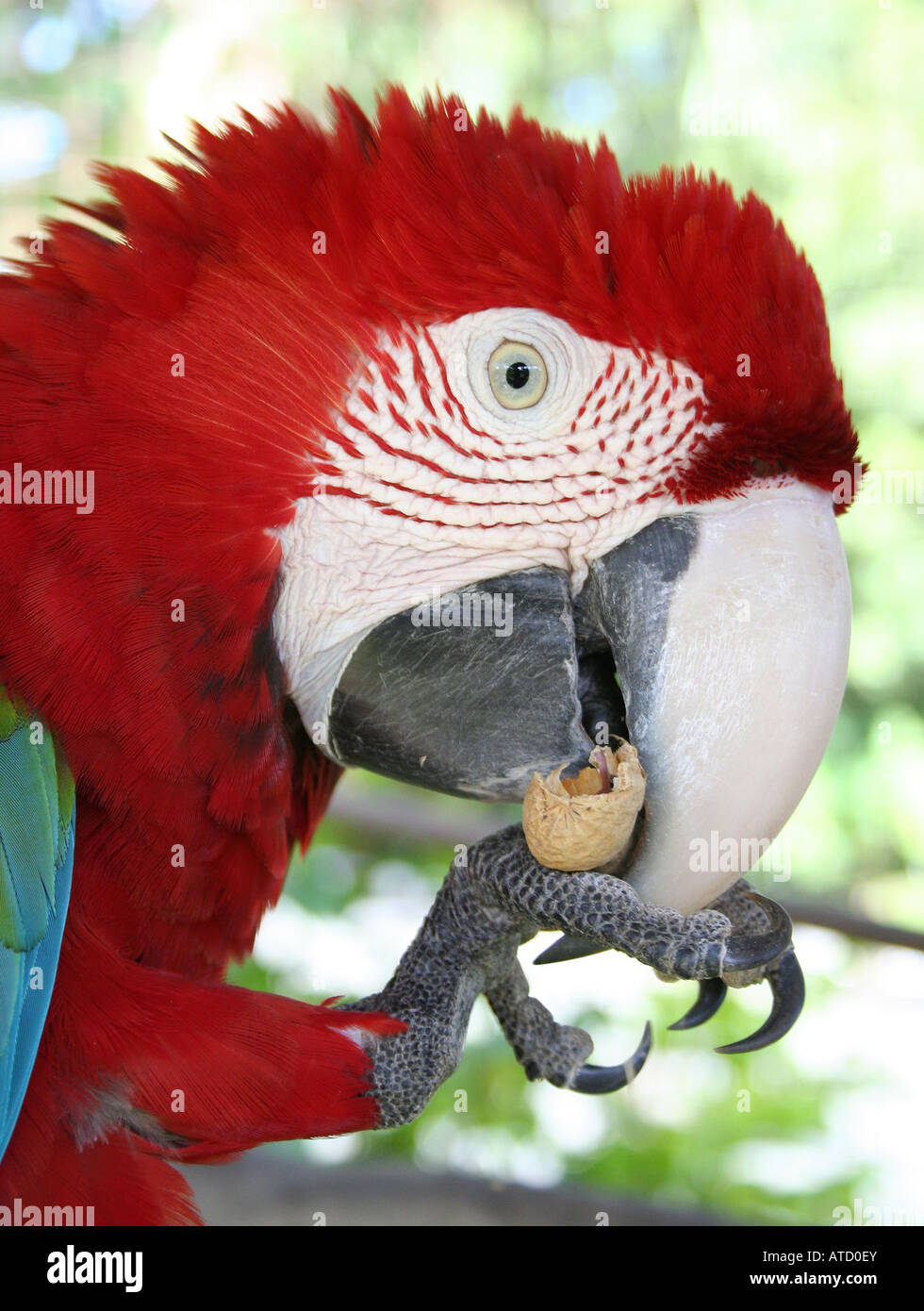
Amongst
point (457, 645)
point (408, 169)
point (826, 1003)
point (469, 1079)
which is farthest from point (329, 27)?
point (826, 1003)

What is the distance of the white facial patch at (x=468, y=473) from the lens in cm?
117

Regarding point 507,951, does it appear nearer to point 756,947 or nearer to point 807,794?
point 756,947

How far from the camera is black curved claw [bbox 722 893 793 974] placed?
1092 mm

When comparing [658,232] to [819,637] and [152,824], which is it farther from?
[152,824]

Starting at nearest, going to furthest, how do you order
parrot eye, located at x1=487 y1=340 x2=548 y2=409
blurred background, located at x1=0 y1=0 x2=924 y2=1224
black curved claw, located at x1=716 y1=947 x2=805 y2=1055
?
parrot eye, located at x1=487 y1=340 x2=548 y2=409 < black curved claw, located at x1=716 y1=947 x2=805 y2=1055 < blurred background, located at x1=0 y1=0 x2=924 y2=1224

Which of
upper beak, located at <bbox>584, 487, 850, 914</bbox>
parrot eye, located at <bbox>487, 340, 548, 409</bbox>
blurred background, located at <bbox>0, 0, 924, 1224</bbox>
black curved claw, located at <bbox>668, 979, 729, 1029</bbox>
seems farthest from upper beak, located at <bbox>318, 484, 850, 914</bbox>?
blurred background, located at <bbox>0, 0, 924, 1224</bbox>

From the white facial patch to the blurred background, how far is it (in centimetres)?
124

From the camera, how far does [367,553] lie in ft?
3.99

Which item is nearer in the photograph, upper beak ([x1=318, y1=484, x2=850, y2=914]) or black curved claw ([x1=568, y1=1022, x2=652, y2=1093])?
upper beak ([x1=318, y1=484, x2=850, y2=914])
